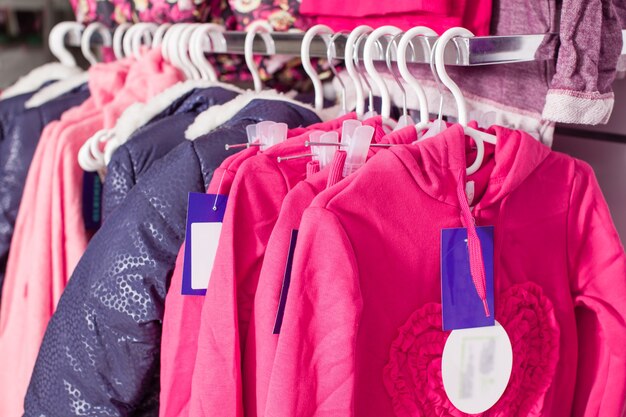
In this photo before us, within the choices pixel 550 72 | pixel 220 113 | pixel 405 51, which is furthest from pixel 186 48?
pixel 550 72

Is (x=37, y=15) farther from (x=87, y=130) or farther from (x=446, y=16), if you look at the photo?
(x=446, y=16)

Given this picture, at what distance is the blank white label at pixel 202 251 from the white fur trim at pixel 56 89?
2.19 feet

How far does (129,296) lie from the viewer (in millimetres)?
895

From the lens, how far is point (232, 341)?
788 millimetres

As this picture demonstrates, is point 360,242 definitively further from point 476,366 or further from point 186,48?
point 186,48

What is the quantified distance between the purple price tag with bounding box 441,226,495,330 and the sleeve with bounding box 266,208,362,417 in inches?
5.0

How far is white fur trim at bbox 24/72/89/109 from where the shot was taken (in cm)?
136

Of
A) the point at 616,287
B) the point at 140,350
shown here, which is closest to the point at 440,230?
the point at 616,287

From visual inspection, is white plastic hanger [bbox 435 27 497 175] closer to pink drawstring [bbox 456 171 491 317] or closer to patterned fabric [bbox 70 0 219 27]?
pink drawstring [bbox 456 171 491 317]

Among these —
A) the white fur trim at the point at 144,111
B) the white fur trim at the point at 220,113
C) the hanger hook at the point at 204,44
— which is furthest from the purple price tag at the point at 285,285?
the hanger hook at the point at 204,44

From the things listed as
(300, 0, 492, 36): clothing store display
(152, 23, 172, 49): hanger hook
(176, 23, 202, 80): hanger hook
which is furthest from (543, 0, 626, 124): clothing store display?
(152, 23, 172, 49): hanger hook

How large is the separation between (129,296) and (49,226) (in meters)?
0.33

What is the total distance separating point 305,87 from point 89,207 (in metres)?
0.48

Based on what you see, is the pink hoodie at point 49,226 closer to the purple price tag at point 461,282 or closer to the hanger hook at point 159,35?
the hanger hook at point 159,35
